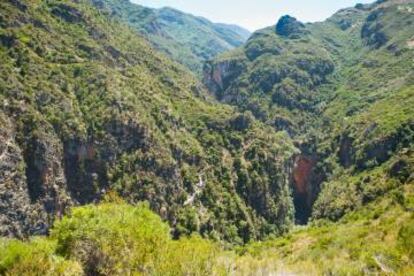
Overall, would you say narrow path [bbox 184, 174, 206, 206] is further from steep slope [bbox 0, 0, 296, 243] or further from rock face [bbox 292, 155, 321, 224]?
rock face [bbox 292, 155, 321, 224]

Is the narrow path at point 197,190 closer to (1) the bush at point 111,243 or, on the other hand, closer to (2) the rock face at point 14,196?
(2) the rock face at point 14,196

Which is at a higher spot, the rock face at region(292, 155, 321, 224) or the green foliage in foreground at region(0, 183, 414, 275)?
the green foliage in foreground at region(0, 183, 414, 275)

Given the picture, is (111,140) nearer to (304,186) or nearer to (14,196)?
(14,196)

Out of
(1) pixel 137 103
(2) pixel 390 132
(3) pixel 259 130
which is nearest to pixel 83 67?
(1) pixel 137 103

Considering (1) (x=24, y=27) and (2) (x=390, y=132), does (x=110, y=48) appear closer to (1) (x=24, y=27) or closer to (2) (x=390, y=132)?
(1) (x=24, y=27)

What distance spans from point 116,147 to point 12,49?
31614mm

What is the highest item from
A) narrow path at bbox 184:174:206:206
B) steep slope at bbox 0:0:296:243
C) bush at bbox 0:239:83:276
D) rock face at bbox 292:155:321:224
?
bush at bbox 0:239:83:276

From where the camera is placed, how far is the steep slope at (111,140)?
102312mm

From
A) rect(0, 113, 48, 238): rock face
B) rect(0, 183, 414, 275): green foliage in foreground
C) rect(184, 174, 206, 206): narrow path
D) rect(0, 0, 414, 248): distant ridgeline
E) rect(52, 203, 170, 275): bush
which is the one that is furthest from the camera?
rect(184, 174, 206, 206): narrow path

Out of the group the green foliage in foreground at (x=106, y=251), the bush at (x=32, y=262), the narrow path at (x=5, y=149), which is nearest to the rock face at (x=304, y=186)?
the narrow path at (x=5, y=149)

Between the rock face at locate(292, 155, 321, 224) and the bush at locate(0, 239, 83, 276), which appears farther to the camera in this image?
the rock face at locate(292, 155, 321, 224)

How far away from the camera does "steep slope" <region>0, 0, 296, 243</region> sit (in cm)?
10231

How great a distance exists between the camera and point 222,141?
517ft

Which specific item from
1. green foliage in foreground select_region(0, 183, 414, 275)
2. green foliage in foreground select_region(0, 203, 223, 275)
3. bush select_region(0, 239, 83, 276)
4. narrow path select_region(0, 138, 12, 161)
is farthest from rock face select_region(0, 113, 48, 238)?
bush select_region(0, 239, 83, 276)
